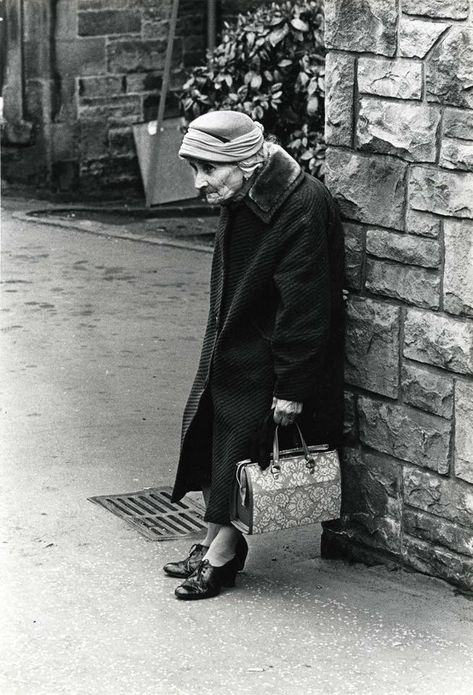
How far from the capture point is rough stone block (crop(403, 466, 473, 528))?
16.0ft

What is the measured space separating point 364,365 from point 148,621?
1168 mm

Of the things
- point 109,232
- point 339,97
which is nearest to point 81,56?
point 109,232

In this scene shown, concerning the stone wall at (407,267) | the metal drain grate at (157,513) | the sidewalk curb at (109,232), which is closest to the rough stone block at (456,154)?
the stone wall at (407,267)

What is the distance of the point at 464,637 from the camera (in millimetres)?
4680

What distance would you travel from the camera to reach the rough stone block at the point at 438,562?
16.2 feet

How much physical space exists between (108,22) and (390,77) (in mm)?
9548

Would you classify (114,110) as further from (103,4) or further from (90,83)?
(103,4)

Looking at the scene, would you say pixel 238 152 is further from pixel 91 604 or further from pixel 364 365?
pixel 91 604

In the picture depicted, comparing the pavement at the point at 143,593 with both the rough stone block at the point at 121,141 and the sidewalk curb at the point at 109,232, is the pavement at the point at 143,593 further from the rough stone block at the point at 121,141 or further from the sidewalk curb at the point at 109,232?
the rough stone block at the point at 121,141

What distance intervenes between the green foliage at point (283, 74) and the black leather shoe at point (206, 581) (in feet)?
19.2

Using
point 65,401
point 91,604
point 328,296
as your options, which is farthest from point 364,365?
point 65,401

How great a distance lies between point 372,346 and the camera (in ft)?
16.8

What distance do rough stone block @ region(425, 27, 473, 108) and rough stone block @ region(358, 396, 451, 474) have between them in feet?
3.50

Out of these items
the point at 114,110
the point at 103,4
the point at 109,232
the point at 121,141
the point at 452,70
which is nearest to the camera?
the point at 452,70
